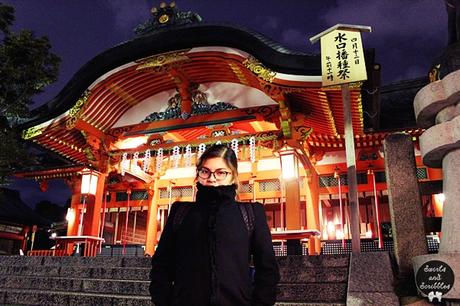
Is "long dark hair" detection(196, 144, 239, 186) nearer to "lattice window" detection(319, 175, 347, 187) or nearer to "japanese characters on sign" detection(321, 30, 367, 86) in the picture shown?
"japanese characters on sign" detection(321, 30, 367, 86)

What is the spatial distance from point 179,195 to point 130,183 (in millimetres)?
2225

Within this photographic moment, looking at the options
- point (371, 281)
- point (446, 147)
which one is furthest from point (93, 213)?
point (446, 147)

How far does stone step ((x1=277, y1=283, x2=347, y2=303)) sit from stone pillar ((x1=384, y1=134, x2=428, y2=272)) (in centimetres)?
80

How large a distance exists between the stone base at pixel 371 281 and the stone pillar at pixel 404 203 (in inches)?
8.9

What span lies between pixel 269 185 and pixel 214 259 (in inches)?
455

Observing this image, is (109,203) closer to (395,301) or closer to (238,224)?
(395,301)

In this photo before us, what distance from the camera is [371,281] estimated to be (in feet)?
14.2

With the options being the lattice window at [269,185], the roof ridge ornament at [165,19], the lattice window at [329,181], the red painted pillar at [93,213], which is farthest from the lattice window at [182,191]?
the roof ridge ornament at [165,19]

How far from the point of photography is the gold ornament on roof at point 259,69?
8725 millimetres

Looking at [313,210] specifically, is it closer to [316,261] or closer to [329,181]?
[329,181]

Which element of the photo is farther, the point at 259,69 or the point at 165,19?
the point at 165,19

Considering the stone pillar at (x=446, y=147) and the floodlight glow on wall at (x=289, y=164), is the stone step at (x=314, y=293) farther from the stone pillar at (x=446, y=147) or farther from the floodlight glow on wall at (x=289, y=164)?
the floodlight glow on wall at (x=289, y=164)

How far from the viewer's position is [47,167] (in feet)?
45.5

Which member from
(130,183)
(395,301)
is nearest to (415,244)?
(395,301)
